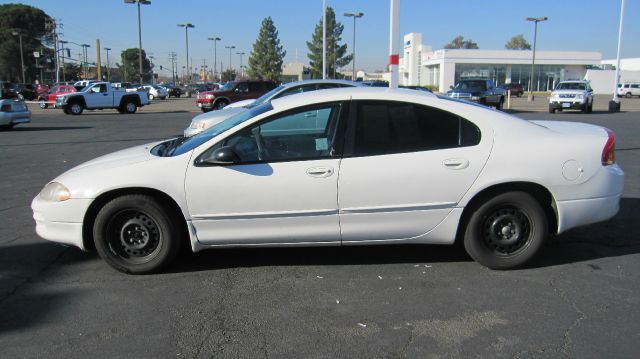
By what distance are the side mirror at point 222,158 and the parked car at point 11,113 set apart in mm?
16720

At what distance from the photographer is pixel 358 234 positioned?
4.33 meters

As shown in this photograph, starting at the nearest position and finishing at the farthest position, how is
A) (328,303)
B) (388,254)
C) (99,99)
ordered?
(328,303)
(388,254)
(99,99)

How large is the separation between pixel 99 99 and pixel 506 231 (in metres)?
28.0

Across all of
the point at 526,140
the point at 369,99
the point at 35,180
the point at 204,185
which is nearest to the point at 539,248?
the point at 526,140

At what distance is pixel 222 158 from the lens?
4105mm

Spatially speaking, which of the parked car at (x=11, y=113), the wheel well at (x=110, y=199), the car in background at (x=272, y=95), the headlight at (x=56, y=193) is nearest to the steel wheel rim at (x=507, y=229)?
the wheel well at (x=110, y=199)

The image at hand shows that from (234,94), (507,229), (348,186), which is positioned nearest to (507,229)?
(507,229)

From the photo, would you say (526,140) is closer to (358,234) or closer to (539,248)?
(539,248)

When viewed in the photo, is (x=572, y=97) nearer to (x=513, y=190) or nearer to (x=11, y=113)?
(x=513, y=190)

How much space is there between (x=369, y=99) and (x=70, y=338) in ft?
9.37

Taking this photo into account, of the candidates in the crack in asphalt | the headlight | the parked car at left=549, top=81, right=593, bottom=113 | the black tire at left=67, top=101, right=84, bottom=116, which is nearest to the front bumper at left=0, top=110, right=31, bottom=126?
the black tire at left=67, top=101, right=84, bottom=116

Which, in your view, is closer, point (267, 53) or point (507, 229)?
point (507, 229)

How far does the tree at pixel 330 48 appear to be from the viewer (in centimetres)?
7931

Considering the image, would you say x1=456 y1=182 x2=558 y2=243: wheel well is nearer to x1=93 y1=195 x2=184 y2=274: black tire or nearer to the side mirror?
the side mirror
